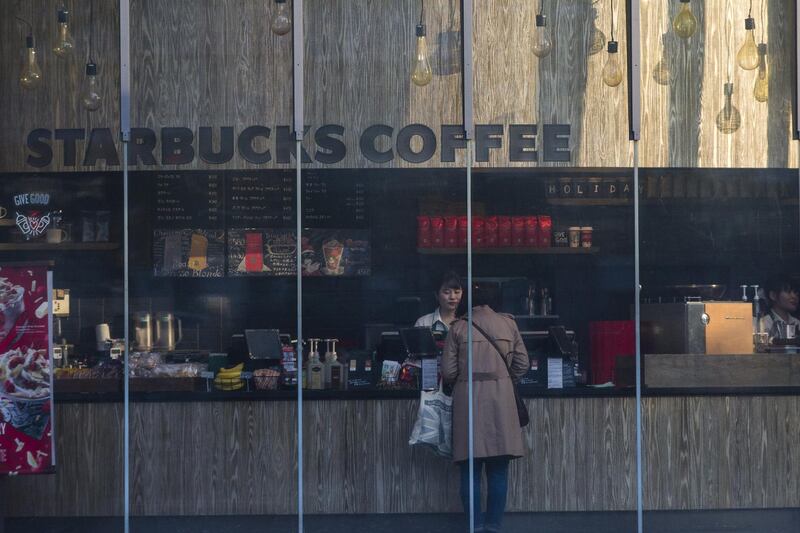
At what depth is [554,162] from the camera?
28.5ft

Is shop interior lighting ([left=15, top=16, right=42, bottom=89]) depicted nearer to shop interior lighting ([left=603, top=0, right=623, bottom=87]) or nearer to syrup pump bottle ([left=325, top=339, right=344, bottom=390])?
syrup pump bottle ([left=325, top=339, right=344, bottom=390])

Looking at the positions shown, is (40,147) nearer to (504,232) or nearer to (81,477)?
(81,477)

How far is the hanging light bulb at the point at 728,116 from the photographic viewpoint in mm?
Answer: 8695

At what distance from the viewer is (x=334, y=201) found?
8.77 metres

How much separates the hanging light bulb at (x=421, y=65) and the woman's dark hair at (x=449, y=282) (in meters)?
1.53

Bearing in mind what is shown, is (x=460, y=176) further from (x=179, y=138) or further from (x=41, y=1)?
(x=41, y=1)

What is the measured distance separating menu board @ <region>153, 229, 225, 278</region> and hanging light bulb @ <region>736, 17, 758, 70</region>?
4.45m

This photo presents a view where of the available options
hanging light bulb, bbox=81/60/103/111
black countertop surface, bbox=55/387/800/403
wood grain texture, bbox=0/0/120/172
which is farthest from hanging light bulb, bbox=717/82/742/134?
hanging light bulb, bbox=81/60/103/111

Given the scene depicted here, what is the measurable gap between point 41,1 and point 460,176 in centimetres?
365

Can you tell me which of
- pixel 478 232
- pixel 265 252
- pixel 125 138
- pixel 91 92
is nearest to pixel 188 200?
pixel 265 252

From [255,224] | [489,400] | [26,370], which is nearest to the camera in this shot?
[26,370]

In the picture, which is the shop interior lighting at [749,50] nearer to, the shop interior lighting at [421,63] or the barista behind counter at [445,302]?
the shop interior lighting at [421,63]

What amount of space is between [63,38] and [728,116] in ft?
17.6

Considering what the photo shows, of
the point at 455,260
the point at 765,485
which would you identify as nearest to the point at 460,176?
the point at 455,260
